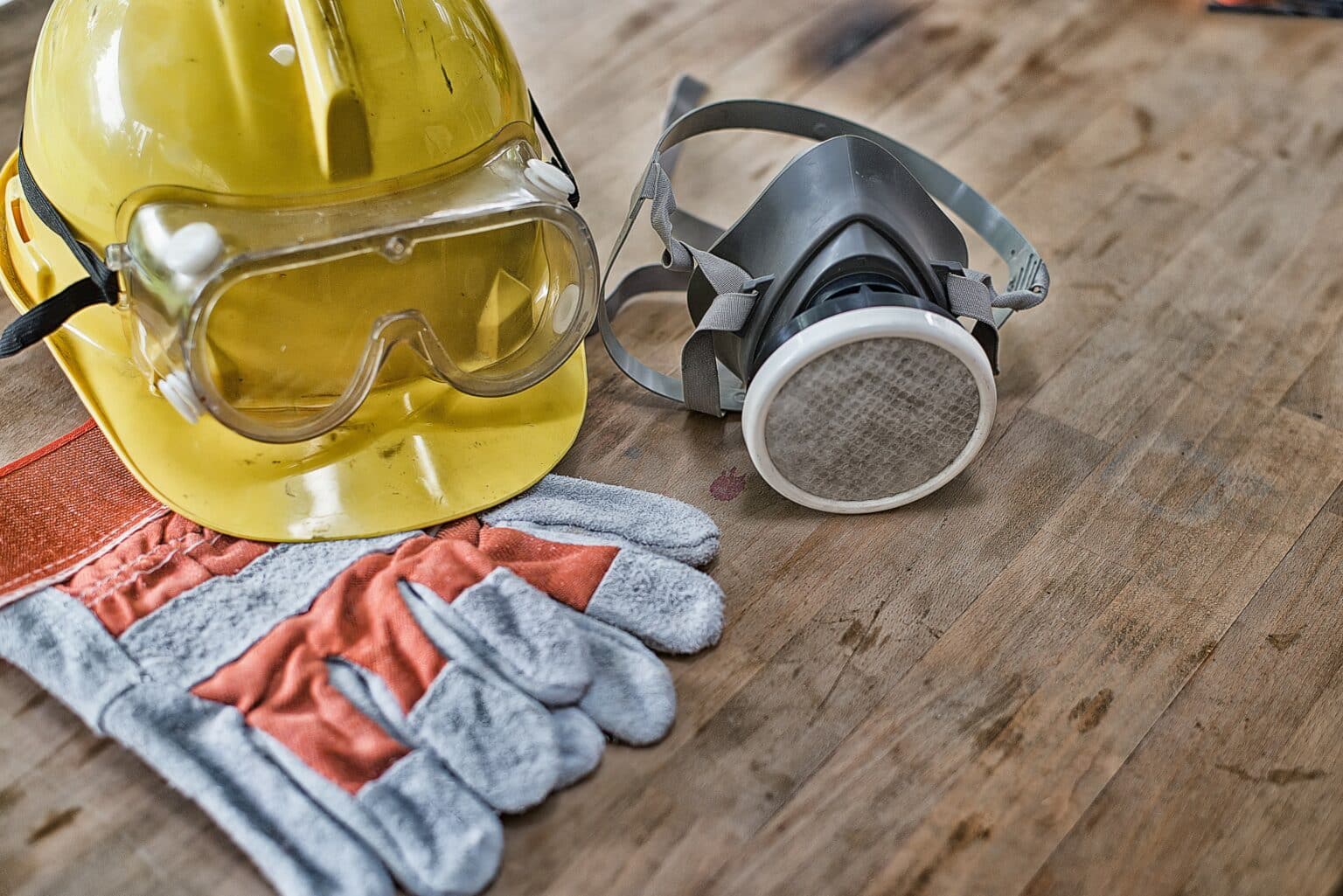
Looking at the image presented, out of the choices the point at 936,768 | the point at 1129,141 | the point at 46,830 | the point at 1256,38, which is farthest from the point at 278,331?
the point at 1256,38

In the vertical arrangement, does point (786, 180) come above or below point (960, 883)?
above

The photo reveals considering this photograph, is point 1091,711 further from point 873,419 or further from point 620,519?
point 620,519

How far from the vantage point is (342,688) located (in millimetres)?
1055

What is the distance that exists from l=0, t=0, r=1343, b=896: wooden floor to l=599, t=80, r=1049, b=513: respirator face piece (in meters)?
0.07

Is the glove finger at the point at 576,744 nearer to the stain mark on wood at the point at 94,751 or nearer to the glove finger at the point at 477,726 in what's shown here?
the glove finger at the point at 477,726

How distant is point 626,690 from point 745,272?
0.43 m

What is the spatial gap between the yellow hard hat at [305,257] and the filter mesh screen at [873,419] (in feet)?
0.77

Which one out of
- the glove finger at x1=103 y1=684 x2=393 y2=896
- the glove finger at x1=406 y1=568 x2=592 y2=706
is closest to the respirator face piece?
the glove finger at x1=406 y1=568 x2=592 y2=706

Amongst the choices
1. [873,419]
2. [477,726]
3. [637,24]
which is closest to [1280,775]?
[873,419]

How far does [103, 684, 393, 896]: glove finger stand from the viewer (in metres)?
0.94

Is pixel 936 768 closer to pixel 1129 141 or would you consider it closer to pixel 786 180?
pixel 786 180

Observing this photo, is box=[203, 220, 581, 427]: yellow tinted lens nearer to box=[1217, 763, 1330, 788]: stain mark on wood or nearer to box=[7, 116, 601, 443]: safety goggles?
box=[7, 116, 601, 443]: safety goggles

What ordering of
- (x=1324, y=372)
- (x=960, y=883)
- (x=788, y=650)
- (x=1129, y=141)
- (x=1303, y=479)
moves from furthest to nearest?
1. (x=1129, y=141)
2. (x=1324, y=372)
3. (x=1303, y=479)
4. (x=788, y=650)
5. (x=960, y=883)

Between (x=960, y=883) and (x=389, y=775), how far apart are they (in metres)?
0.45
